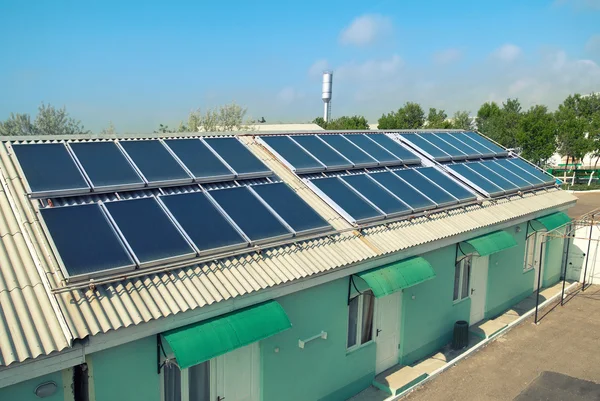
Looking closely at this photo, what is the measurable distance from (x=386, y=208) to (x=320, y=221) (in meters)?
2.64

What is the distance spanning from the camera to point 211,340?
761 centimetres

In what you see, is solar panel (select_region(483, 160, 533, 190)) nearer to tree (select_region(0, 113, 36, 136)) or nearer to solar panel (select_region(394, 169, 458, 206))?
solar panel (select_region(394, 169, 458, 206))

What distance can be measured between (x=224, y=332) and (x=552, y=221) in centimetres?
1535

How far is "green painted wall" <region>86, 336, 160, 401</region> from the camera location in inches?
272

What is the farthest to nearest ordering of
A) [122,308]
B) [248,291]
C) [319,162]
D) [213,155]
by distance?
[319,162] < [213,155] < [248,291] < [122,308]

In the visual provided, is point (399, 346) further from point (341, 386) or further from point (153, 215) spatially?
point (153, 215)

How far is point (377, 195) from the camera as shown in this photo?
43.1 ft

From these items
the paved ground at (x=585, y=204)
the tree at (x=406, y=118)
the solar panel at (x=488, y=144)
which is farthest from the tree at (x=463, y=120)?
the solar panel at (x=488, y=144)

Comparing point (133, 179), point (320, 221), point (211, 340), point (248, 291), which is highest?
point (133, 179)

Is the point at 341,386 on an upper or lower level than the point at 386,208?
lower

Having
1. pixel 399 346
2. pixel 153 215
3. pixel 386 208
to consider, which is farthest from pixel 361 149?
pixel 153 215

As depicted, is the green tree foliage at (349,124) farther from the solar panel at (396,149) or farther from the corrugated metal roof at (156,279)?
the corrugated metal roof at (156,279)

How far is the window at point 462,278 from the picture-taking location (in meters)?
15.0

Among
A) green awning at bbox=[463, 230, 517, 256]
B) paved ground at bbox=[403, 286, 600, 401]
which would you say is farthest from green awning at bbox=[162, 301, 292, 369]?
green awning at bbox=[463, 230, 517, 256]
